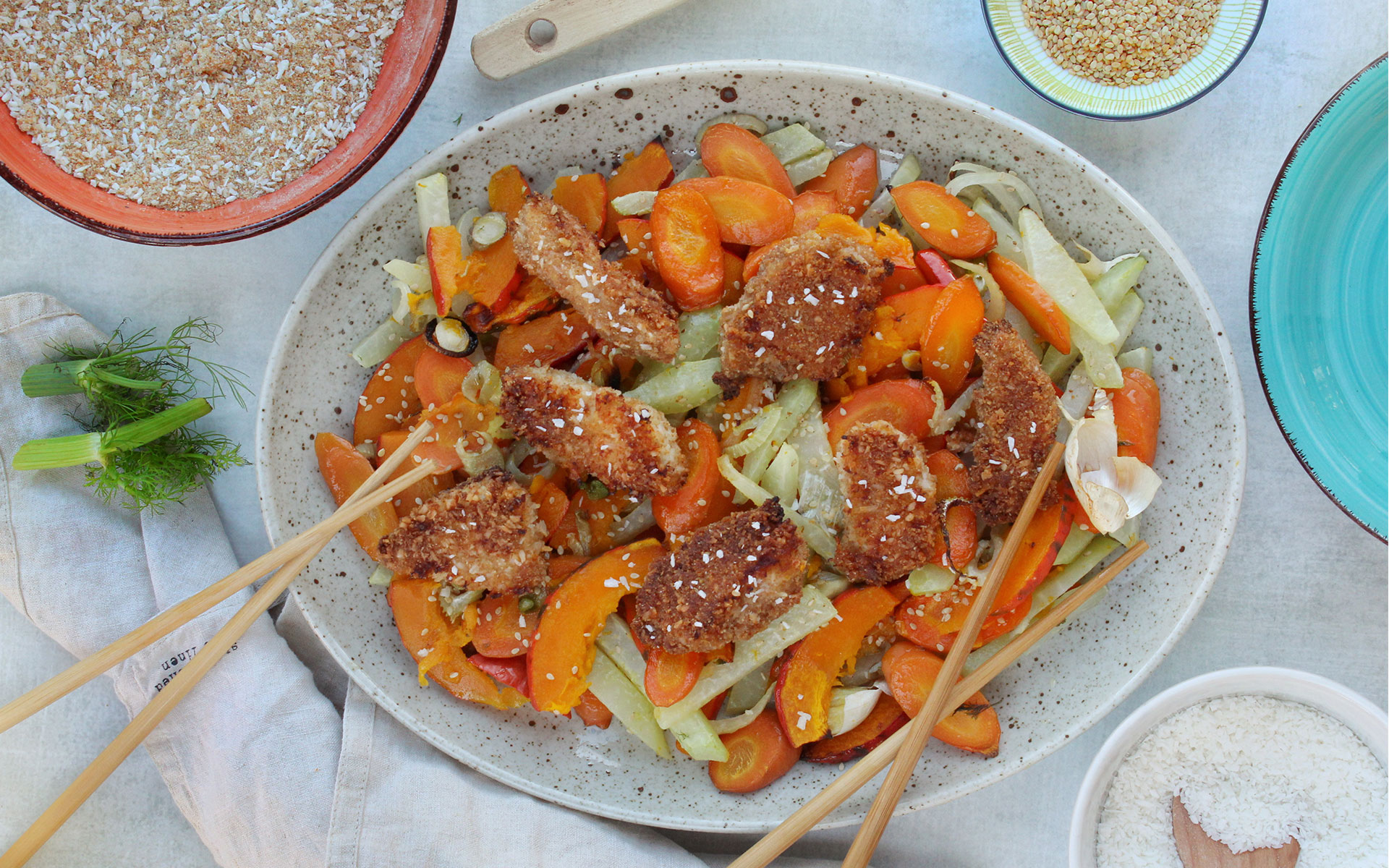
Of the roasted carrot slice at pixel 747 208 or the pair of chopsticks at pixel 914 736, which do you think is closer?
the pair of chopsticks at pixel 914 736

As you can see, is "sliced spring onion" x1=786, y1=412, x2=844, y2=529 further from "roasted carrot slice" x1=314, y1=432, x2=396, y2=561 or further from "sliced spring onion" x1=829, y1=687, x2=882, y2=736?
"roasted carrot slice" x1=314, y1=432, x2=396, y2=561

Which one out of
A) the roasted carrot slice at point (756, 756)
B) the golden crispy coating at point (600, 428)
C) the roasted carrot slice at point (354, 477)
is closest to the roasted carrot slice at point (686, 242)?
the golden crispy coating at point (600, 428)

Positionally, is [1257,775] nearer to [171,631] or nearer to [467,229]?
[467,229]

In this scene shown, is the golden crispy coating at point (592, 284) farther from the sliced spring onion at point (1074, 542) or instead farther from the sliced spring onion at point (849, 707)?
the sliced spring onion at point (1074, 542)

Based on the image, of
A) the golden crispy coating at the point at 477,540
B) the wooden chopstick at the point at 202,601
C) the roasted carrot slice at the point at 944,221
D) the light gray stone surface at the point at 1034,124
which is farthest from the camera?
the light gray stone surface at the point at 1034,124

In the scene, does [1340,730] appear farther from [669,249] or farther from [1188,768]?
[669,249]

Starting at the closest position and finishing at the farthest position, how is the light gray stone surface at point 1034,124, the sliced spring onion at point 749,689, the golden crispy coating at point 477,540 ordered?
the golden crispy coating at point 477,540, the sliced spring onion at point 749,689, the light gray stone surface at point 1034,124

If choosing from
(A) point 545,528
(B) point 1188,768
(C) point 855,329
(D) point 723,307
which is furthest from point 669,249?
(B) point 1188,768
